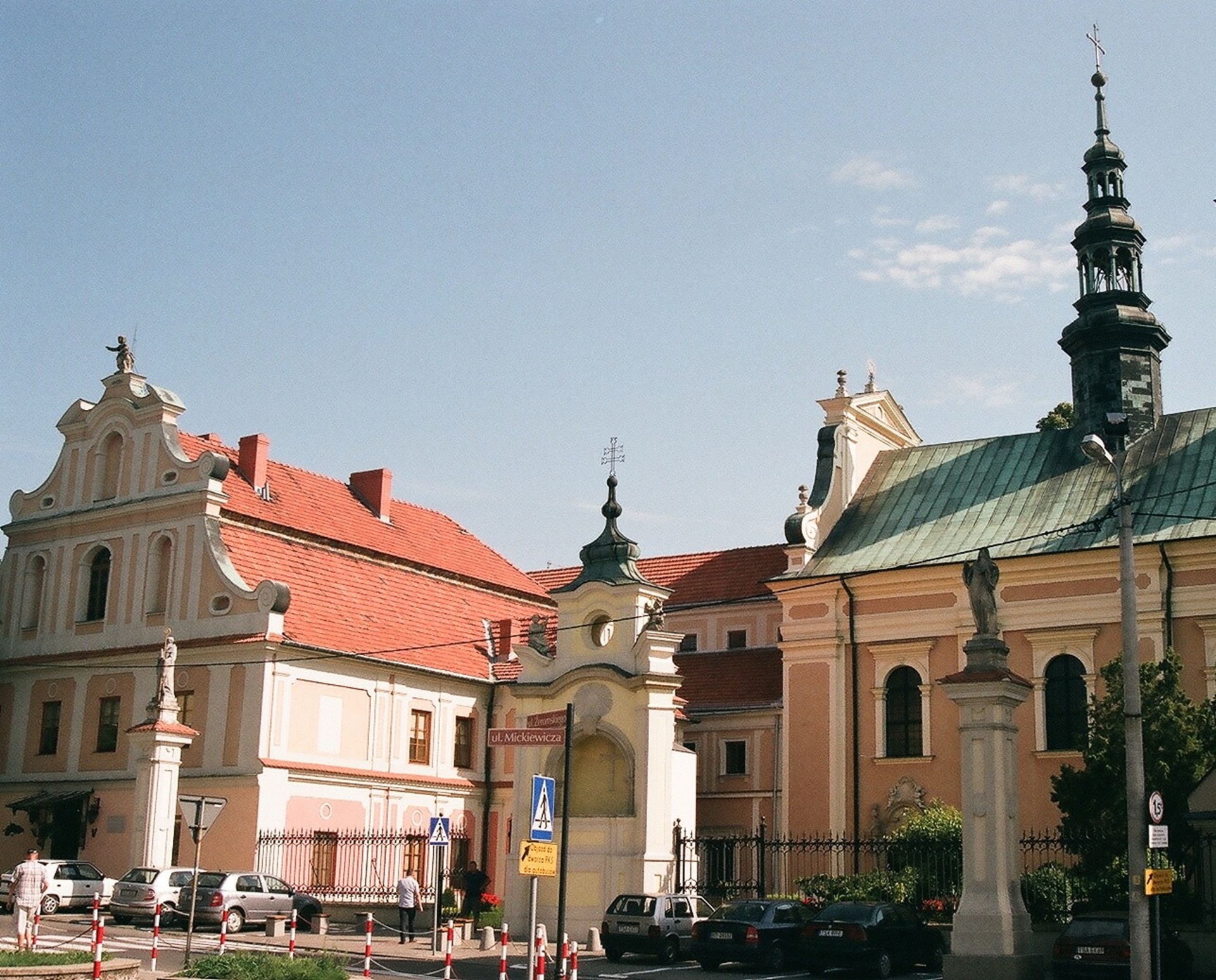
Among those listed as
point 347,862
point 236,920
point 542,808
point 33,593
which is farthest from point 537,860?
point 33,593

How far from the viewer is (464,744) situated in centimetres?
4450

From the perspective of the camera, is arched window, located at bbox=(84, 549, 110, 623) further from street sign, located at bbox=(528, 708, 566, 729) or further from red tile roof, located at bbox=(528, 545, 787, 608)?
street sign, located at bbox=(528, 708, 566, 729)

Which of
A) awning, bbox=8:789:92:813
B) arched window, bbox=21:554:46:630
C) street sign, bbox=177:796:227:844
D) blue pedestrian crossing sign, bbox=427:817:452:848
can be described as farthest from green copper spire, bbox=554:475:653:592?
arched window, bbox=21:554:46:630

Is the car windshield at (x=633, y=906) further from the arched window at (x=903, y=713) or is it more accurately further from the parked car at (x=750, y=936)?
the arched window at (x=903, y=713)

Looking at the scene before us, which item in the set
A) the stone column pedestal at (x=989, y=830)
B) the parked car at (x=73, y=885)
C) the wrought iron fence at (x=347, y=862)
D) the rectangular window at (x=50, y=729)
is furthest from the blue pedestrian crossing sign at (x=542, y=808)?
the rectangular window at (x=50, y=729)

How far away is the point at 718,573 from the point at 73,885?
25.3m

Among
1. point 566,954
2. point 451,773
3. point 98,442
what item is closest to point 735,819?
point 451,773

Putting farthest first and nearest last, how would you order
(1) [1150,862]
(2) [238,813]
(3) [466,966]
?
(2) [238,813] < (3) [466,966] < (1) [1150,862]

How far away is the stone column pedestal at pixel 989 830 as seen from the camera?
21.1 m

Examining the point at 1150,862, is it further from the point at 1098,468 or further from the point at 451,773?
the point at 451,773

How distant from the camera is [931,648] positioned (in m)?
37.7

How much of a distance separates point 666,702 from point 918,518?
12.4 metres

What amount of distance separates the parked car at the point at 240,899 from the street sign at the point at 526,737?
11976 mm

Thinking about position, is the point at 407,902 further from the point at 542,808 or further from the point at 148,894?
the point at 542,808
